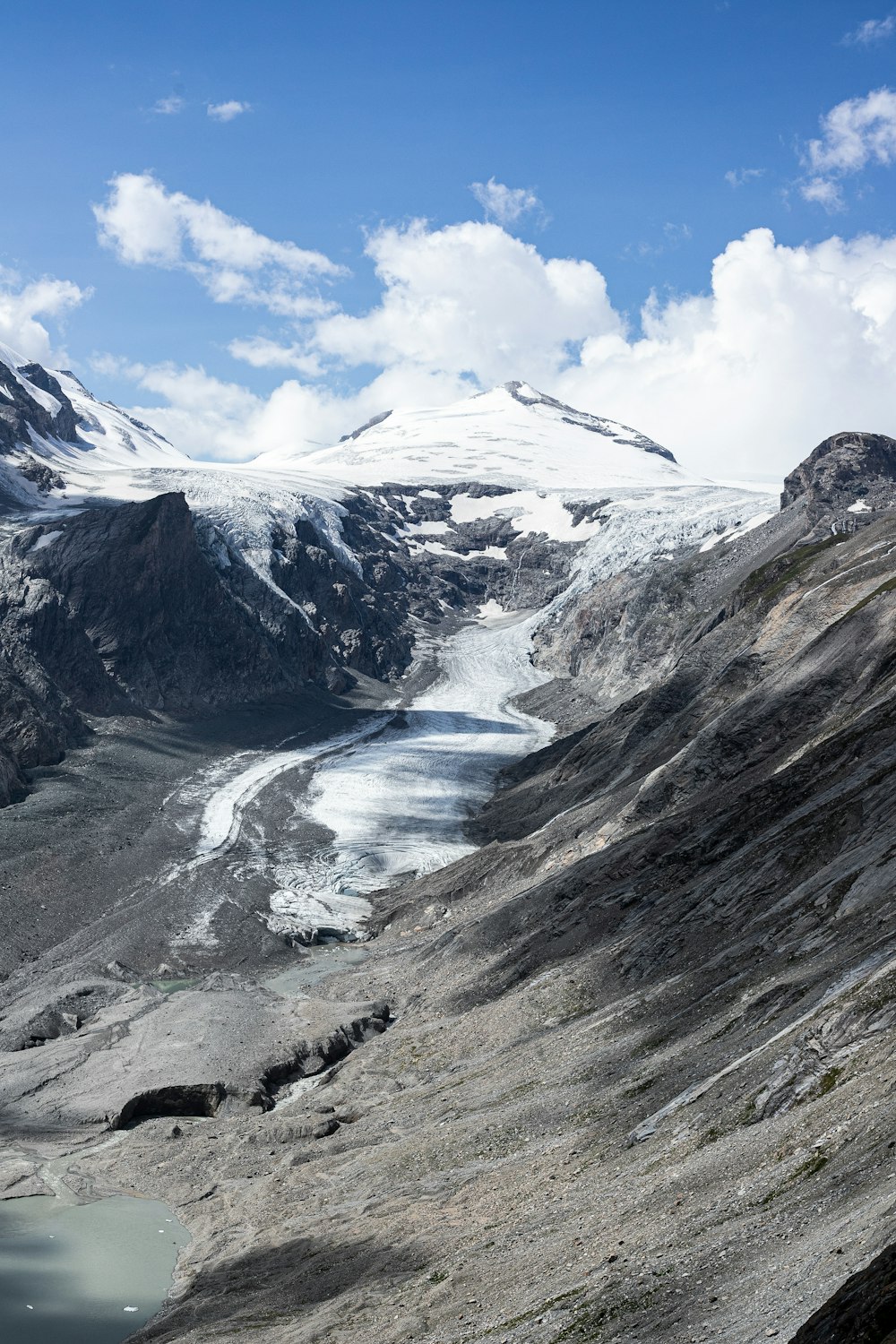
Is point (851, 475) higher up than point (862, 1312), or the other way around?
point (851, 475)

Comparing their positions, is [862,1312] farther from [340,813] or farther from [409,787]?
[409,787]

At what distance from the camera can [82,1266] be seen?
108 feet

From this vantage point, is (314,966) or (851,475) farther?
(851,475)

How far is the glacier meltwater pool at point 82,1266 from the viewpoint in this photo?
2920cm

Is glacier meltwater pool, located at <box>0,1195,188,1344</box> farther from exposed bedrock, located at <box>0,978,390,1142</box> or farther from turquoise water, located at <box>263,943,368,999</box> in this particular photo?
turquoise water, located at <box>263,943,368,999</box>

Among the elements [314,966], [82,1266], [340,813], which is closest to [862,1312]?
[82,1266]

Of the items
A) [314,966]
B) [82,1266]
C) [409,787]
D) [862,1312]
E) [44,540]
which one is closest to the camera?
[862,1312]

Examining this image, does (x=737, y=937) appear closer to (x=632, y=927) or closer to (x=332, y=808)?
(x=632, y=927)

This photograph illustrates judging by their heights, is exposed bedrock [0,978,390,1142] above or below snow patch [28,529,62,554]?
below

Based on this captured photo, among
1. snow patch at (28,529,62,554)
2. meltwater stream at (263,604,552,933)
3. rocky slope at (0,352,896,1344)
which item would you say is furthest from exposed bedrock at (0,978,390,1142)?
snow patch at (28,529,62,554)

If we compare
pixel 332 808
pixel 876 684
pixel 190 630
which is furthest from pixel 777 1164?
pixel 190 630

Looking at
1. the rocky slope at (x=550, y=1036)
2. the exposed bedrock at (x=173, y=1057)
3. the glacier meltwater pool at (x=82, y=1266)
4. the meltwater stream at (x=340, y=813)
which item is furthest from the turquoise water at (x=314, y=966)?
the glacier meltwater pool at (x=82, y=1266)

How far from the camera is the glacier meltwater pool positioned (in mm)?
29203

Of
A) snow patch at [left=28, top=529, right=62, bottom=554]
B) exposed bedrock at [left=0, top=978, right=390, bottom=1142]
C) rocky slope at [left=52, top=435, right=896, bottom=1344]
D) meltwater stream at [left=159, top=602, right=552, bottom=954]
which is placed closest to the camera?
rocky slope at [left=52, top=435, right=896, bottom=1344]
